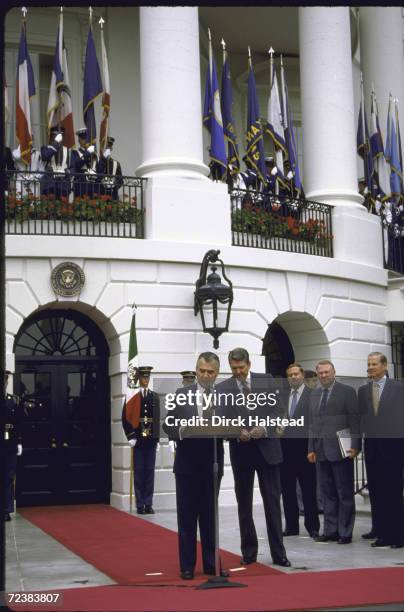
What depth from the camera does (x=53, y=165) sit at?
18922 mm

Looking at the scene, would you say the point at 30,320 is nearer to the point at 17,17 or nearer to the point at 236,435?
the point at 17,17

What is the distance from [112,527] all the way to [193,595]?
610 centimetres

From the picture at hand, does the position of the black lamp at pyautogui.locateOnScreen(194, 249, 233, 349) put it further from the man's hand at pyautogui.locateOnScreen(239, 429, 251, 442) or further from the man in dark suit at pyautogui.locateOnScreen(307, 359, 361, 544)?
the man's hand at pyautogui.locateOnScreen(239, 429, 251, 442)

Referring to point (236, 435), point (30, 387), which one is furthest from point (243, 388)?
point (30, 387)

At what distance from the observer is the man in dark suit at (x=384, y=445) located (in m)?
11.6

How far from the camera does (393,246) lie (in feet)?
74.9

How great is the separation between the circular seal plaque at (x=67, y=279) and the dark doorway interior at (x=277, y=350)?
4916 mm

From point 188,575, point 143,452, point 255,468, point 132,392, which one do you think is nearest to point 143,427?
point 143,452

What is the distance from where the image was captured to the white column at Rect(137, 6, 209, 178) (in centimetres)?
1848

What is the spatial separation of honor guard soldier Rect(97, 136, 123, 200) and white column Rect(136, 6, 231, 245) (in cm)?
57

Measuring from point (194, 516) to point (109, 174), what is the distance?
1067 cm

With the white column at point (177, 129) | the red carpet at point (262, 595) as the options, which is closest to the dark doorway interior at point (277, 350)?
the white column at point (177, 129)

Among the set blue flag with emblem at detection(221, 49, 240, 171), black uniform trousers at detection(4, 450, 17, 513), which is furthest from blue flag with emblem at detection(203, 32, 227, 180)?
black uniform trousers at detection(4, 450, 17, 513)

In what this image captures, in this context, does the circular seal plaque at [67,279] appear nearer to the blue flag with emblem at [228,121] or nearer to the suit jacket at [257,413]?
the blue flag with emblem at [228,121]
